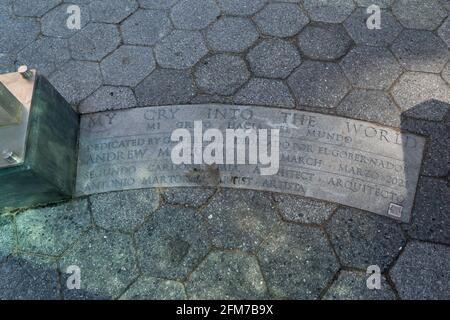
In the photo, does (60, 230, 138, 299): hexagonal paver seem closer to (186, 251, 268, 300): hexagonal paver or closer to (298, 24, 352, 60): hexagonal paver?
(186, 251, 268, 300): hexagonal paver

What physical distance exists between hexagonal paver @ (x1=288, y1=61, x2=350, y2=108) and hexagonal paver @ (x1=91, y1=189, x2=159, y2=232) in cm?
113

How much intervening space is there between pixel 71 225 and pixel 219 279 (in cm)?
90

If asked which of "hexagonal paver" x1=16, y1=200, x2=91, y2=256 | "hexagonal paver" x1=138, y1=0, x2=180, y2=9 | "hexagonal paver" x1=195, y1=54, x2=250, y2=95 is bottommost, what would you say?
"hexagonal paver" x1=16, y1=200, x2=91, y2=256

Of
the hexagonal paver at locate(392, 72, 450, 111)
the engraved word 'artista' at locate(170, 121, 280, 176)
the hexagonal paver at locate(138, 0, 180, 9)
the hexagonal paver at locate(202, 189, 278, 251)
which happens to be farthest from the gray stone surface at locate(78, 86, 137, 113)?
the hexagonal paver at locate(392, 72, 450, 111)

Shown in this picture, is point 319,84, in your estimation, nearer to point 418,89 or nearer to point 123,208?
point 418,89

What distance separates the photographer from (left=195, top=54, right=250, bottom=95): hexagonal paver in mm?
2670

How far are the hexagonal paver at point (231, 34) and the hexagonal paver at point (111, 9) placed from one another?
2.20 feet

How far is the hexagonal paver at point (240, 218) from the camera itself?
220cm

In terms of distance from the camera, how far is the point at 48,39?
3.01 m

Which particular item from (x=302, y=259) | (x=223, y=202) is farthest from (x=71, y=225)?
(x=302, y=259)

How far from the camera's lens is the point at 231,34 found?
9.48 feet

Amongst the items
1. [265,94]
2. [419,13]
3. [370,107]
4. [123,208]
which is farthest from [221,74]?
[419,13]

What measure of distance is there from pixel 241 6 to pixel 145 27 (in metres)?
0.73

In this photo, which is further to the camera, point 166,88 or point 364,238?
point 166,88
